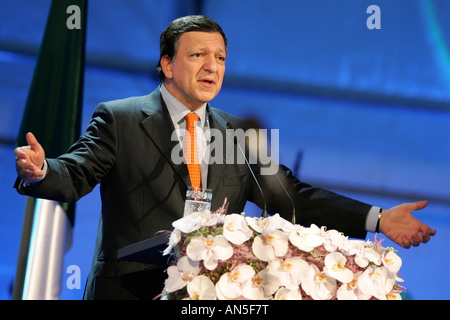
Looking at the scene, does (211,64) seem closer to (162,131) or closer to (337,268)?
(162,131)

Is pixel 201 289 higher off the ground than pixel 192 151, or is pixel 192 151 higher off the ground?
pixel 192 151

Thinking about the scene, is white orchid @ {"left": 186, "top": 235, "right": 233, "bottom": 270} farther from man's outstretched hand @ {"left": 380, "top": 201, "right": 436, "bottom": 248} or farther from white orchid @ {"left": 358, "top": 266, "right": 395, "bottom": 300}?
man's outstretched hand @ {"left": 380, "top": 201, "right": 436, "bottom": 248}

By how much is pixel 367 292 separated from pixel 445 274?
9.51 feet

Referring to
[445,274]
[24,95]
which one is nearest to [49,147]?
[24,95]

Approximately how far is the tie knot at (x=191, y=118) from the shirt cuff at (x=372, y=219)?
727 millimetres

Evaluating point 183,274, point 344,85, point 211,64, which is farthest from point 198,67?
point 344,85

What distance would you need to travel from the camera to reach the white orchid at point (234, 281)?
135 cm

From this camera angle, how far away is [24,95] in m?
3.76

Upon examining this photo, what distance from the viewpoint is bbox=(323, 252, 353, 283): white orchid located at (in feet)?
4.69

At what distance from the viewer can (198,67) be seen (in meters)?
2.21

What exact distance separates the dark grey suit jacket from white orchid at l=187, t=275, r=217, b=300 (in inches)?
20.5

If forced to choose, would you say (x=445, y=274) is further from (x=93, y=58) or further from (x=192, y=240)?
(x=192, y=240)

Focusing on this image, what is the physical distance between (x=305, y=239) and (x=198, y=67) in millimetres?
992

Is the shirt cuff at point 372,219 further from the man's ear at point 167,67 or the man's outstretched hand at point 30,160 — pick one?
the man's outstretched hand at point 30,160
